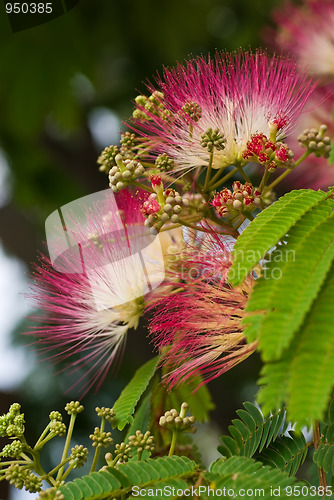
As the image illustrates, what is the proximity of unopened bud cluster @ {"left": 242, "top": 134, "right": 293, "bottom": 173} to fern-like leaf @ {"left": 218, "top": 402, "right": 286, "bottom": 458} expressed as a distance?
0.55 metres

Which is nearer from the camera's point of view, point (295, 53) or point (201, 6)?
point (295, 53)

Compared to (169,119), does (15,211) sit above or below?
above

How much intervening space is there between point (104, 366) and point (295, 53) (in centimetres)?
132

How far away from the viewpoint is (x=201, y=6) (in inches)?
132

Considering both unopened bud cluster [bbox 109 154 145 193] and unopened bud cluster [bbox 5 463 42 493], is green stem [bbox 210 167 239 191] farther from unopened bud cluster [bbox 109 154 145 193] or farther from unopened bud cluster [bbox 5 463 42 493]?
unopened bud cluster [bbox 5 463 42 493]

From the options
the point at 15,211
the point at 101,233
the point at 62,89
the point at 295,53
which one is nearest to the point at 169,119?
the point at 101,233

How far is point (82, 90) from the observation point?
133 inches

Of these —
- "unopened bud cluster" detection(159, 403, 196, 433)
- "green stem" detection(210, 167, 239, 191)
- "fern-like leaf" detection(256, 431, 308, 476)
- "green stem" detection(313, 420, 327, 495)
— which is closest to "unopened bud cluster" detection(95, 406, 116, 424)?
"unopened bud cluster" detection(159, 403, 196, 433)

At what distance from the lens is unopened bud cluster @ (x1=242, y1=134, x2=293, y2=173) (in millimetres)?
1313

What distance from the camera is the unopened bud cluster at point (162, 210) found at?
50.2 inches

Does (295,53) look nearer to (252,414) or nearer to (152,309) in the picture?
(152,309)

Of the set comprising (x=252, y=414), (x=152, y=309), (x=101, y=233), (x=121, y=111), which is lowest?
(x=252, y=414)

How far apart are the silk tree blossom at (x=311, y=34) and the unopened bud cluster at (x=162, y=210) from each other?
2.95 feet

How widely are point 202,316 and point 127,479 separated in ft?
1.34
